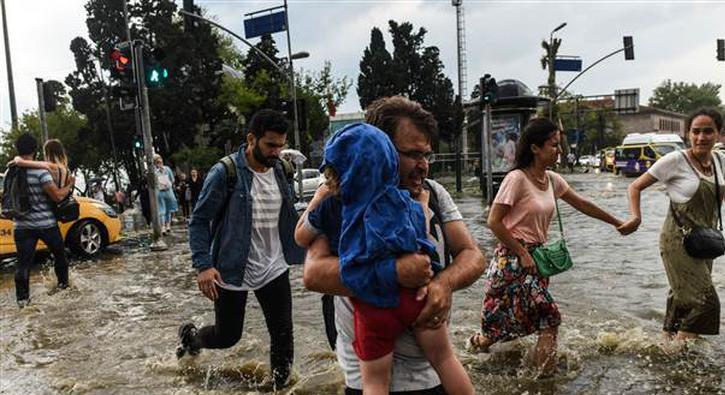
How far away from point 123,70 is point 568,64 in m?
32.8

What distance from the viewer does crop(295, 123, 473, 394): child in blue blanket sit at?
6.41ft

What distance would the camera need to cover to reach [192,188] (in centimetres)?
2002

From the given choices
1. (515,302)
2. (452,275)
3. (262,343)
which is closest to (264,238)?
(515,302)

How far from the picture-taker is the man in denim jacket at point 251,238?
3934mm

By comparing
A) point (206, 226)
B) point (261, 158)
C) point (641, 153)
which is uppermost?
point (261, 158)

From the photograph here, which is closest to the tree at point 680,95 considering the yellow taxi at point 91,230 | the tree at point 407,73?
the tree at point 407,73

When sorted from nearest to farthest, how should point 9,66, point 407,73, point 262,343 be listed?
point 262,343
point 9,66
point 407,73

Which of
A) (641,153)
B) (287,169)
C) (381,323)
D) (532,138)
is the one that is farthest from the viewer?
(641,153)

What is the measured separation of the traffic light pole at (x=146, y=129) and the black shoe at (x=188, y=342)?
8204 mm

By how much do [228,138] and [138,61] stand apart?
27.3 m

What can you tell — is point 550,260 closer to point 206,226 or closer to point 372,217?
point 206,226

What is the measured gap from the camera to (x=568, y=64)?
39.7m

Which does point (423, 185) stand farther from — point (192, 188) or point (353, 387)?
point (192, 188)

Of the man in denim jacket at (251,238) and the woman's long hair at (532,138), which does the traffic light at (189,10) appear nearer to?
the man in denim jacket at (251,238)
